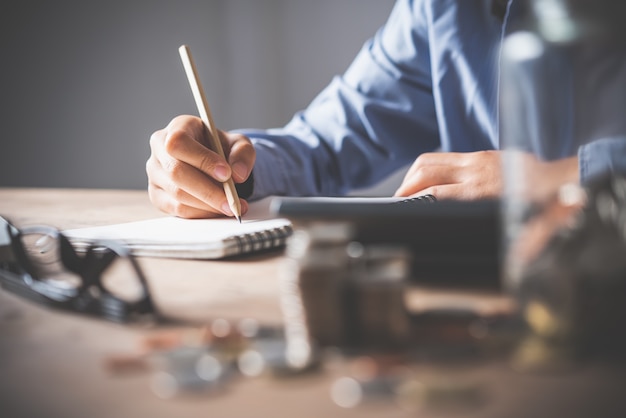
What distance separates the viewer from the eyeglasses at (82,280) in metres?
0.42

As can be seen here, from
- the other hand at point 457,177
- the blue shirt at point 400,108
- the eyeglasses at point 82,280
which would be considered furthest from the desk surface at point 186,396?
the blue shirt at point 400,108

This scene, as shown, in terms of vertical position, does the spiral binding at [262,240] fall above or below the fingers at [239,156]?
below

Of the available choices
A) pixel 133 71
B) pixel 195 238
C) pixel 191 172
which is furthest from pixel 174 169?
pixel 133 71

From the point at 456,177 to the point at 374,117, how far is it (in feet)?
1.41

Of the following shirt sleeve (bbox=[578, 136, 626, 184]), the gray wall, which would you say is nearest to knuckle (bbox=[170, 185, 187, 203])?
shirt sleeve (bbox=[578, 136, 626, 184])

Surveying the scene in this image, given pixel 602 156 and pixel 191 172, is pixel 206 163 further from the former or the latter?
pixel 602 156

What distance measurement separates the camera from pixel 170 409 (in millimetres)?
289

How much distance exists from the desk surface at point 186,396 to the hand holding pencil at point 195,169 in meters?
0.30

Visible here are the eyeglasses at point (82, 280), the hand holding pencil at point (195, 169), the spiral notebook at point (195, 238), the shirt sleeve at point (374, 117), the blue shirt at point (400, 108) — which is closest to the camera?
the eyeglasses at point (82, 280)

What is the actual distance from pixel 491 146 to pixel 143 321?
84 cm

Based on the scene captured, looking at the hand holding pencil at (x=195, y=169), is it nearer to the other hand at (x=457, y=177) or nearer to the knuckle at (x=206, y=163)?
the knuckle at (x=206, y=163)

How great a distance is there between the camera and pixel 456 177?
0.84m

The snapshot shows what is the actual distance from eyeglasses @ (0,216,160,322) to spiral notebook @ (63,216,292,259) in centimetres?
4

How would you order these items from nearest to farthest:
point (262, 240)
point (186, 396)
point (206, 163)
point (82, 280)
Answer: point (186, 396)
point (82, 280)
point (262, 240)
point (206, 163)
